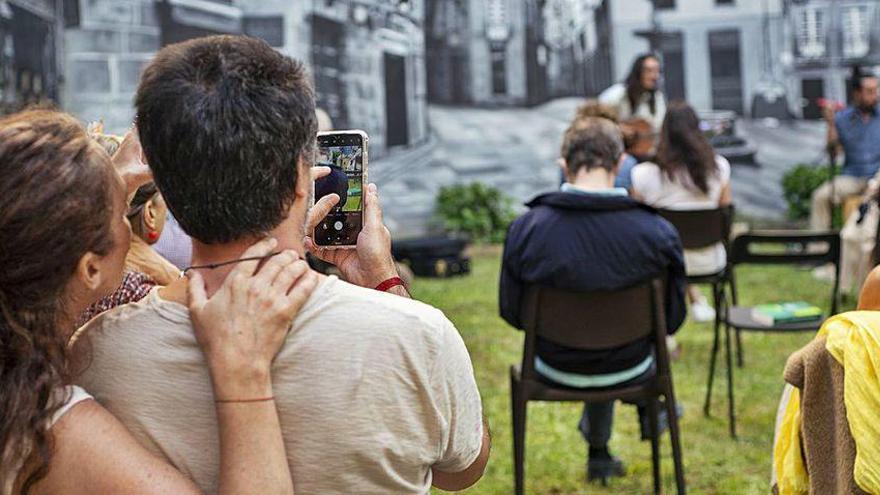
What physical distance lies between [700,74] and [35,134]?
1108 cm

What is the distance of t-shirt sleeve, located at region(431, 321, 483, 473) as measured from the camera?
126 cm

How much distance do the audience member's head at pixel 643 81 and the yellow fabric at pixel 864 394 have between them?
5.36m

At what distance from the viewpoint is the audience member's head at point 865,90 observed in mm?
8422

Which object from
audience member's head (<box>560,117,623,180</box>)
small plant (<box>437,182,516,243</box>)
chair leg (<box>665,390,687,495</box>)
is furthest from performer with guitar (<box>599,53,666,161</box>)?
chair leg (<box>665,390,687,495</box>)

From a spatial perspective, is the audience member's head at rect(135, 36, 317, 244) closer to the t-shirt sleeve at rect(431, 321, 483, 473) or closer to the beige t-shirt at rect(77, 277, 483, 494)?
the beige t-shirt at rect(77, 277, 483, 494)

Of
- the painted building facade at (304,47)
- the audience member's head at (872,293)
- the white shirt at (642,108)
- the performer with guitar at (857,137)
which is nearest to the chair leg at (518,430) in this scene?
the audience member's head at (872,293)

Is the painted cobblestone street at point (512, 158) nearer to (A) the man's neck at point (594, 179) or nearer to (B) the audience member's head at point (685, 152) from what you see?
(B) the audience member's head at point (685, 152)

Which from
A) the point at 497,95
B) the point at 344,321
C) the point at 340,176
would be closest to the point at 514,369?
the point at 340,176

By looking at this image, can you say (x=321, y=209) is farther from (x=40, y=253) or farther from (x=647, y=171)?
(x=647, y=171)

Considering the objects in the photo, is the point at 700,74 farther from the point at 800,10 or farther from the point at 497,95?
the point at 497,95

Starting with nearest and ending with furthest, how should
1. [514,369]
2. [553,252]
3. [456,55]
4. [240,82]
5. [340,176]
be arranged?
[240,82] → [340,176] → [553,252] → [514,369] → [456,55]

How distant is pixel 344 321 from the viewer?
121 cm

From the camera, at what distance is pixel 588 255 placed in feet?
10.8

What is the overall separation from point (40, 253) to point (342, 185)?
53 cm
